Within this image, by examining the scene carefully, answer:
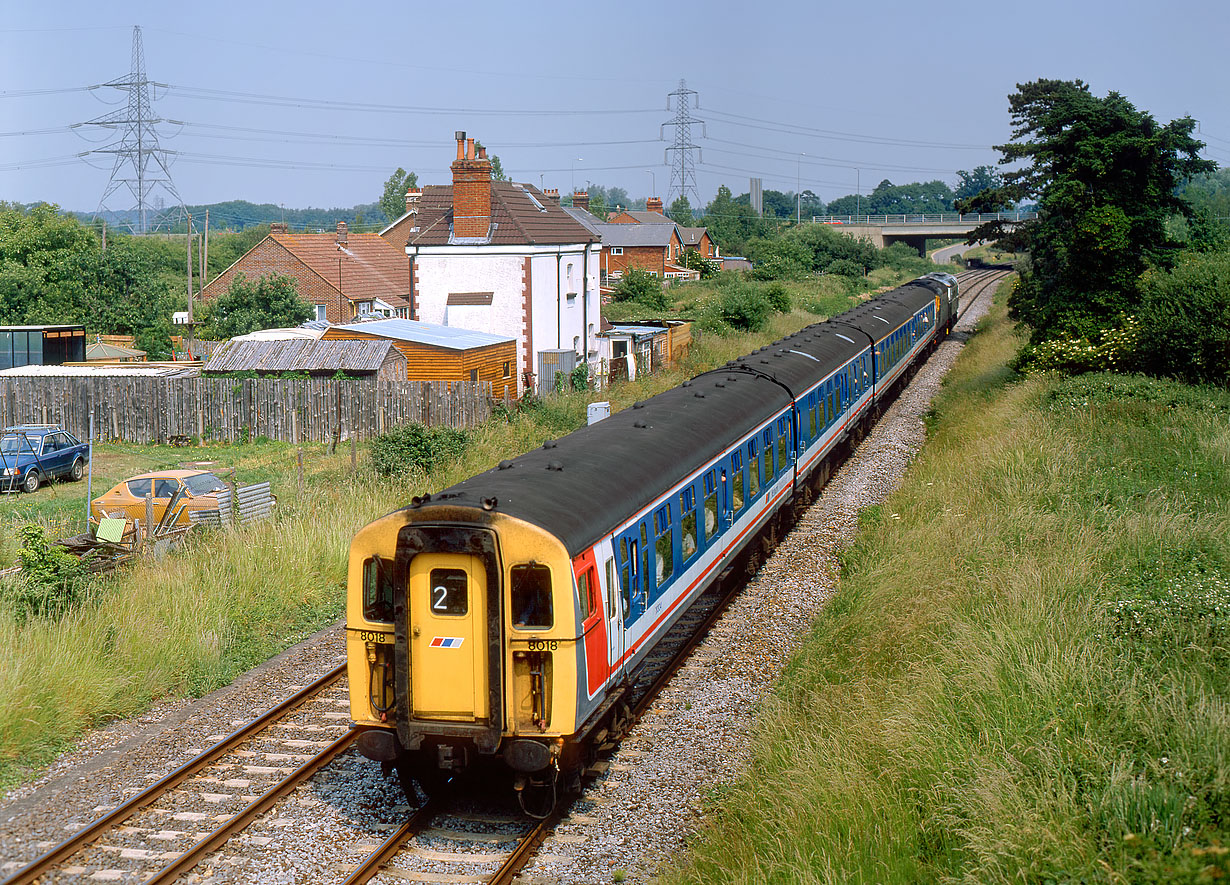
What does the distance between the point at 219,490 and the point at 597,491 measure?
11.0m

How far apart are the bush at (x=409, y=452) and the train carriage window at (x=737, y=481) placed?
293 inches

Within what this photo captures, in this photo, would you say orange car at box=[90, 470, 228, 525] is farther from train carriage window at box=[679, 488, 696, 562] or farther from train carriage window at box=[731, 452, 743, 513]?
train carriage window at box=[679, 488, 696, 562]

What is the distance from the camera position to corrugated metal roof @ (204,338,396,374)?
26438 millimetres

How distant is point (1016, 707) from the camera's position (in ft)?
26.2

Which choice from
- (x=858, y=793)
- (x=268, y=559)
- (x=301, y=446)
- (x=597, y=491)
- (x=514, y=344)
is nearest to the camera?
(x=858, y=793)

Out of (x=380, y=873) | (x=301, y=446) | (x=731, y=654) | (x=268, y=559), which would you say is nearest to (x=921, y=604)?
(x=731, y=654)

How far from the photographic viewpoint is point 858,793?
779 centimetres

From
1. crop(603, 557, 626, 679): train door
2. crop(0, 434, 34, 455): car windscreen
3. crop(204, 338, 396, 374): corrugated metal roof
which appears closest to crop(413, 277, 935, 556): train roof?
crop(603, 557, 626, 679): train door

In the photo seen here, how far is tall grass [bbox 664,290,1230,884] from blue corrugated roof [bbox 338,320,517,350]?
50.4ft

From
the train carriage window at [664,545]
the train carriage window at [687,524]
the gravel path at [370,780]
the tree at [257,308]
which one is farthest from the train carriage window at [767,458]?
the tree at [257,308]

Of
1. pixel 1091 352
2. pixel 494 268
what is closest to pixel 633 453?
pixel 1091 352

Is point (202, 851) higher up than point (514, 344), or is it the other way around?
point (514, 344)

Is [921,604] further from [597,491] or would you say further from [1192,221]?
[1192,221]

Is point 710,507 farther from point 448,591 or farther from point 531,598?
point 448,591
